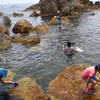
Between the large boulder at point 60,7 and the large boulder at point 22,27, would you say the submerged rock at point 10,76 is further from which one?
the large boulder at point 60,7

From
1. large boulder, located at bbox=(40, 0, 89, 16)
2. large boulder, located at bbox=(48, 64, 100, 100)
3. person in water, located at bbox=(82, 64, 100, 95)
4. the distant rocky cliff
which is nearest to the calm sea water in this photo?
large boulder, located at bbox=(48, 64, 100, 100)

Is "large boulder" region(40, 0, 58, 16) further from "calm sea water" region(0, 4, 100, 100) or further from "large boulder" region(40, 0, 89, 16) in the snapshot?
"calm sea water" region(0, 4, 100, 100)

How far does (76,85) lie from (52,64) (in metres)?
3.89

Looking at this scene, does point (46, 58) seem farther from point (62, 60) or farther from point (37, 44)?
point (37, 44)

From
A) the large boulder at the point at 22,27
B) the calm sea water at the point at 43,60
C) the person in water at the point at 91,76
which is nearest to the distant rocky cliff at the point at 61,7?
the large boulder at the point at 22,27


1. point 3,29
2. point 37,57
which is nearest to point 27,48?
point 37,57

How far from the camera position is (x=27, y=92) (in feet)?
22.5

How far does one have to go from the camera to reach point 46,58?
1177cm

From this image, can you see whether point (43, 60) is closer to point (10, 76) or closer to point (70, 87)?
point (10, 76)

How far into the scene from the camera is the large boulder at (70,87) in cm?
639

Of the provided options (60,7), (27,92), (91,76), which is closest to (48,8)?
(60,7)

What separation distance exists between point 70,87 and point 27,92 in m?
2.59

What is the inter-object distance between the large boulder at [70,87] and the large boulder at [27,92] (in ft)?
2.23

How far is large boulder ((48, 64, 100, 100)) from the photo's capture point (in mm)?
6390
